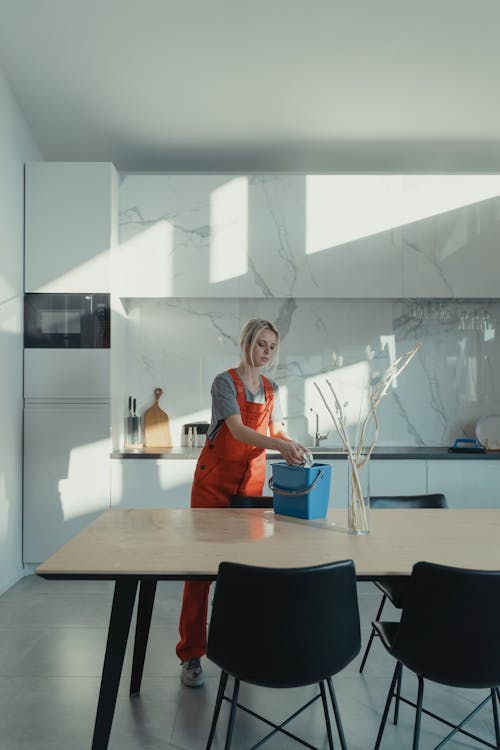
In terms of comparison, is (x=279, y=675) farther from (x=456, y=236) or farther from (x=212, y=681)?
(x=456, y=236)

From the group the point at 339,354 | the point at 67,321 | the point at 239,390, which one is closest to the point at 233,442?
the point at 239,390

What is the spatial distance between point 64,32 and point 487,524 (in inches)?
129

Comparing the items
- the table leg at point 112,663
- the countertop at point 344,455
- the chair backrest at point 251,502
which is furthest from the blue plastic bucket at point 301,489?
the countertop at point 344,455

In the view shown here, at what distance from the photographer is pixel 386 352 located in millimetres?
4965

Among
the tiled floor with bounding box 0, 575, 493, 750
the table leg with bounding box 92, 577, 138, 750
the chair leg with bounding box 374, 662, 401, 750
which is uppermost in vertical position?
the table leg with bounding box 92, 577, 138, 750

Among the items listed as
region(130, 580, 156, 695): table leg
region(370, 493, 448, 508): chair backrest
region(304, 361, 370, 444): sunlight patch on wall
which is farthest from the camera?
region(304, 361, 370, 444): sunlight patch on wall

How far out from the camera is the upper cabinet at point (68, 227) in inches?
173

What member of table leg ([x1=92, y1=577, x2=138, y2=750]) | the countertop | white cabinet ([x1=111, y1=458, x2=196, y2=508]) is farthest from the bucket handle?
white cabinet ([x1=111, y1=458, x2=196, y2=508])

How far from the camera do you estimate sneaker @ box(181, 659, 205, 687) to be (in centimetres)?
274

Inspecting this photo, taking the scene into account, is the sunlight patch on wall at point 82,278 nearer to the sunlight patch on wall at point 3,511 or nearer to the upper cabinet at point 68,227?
the upper cabinet at point 68,227

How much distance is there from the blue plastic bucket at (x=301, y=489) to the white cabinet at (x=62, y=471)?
6.94 feet

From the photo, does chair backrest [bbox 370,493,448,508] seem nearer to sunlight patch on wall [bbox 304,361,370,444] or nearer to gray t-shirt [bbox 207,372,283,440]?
gray t-shirt [bbox 207,372,283,440]

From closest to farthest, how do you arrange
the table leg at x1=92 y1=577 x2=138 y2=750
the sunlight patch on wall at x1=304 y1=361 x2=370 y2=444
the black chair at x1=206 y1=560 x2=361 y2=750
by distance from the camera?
the black chair at x1=206 y1=560 x2=361 y2=750
the table leg at x1=92 y1=577 x2=138 y2=750
the sunlight patch on wall at x1=304 y1=361 x2=370 y2=444

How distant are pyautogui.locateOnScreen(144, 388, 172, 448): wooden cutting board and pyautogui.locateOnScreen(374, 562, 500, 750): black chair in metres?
3.15
